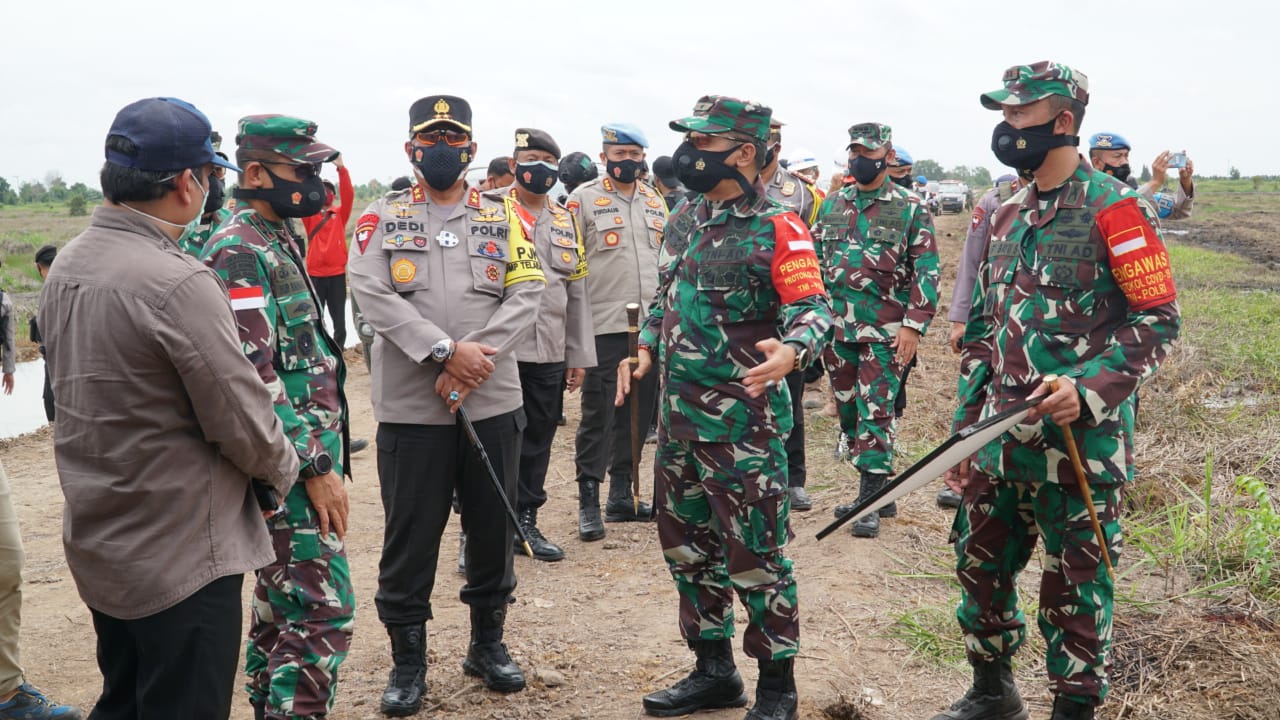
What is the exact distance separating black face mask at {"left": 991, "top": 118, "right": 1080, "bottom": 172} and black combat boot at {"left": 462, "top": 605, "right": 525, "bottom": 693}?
2.73m

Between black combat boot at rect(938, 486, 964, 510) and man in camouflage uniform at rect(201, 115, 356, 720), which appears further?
black combat boot at rect(938, 486, 964, 510)

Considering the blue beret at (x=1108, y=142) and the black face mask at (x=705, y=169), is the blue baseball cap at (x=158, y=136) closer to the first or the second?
the black face mask at (x=705, y=169)

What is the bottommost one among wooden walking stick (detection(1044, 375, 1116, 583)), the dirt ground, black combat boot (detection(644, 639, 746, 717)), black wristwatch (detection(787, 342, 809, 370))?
the dirt ground

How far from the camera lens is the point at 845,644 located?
4770 millimetres

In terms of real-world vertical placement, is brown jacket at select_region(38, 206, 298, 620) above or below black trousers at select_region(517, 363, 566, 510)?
above

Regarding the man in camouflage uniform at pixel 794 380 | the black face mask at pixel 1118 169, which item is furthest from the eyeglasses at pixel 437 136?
the black face mask at pixel 1118 169

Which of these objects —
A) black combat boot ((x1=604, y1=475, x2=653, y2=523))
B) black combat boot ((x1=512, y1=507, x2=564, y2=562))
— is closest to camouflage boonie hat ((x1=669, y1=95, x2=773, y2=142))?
black combat boot ((x1=512, y1=507, x2=564, y2=562))

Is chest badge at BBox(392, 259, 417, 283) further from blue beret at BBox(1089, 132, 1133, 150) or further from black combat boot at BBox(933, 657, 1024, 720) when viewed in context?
blue beret at BBox(1089, 132, 1133, 150)

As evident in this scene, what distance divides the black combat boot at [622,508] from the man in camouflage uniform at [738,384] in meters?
2.92

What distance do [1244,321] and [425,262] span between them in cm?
1153

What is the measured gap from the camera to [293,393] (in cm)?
341

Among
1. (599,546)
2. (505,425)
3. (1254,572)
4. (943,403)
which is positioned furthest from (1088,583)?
(943,403)

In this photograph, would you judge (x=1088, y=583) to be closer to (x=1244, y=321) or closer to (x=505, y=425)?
(x=505, y=425)

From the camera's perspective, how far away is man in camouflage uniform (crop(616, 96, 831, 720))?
3756mm
